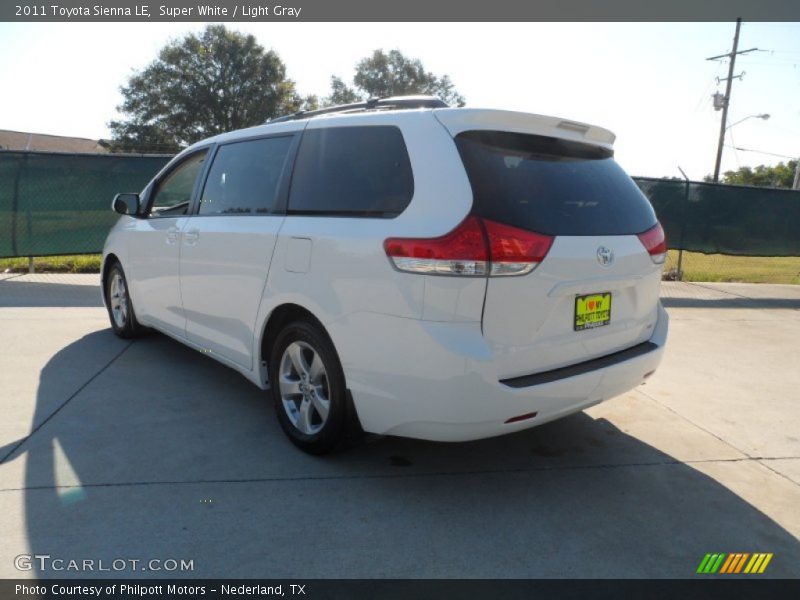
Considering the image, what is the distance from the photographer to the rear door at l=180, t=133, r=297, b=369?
355cm

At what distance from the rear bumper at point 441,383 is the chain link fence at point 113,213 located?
7.88 m

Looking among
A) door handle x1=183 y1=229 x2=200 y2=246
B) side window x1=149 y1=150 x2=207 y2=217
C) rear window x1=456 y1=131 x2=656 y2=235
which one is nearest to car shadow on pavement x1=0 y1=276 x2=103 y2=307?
side window x1=149 y1=150 x2=207 y2=217

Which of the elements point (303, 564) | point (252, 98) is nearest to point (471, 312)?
point (303, 564)

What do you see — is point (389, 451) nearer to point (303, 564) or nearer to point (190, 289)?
point (303, 564)

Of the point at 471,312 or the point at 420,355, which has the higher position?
the point at 471,312

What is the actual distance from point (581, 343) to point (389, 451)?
1.28m

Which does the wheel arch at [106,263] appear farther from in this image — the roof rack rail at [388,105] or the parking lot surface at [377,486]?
the roof rack rail at [388,105]

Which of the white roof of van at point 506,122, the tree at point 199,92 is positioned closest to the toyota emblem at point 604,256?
the white roof of van at point 506,122

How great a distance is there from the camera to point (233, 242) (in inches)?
148

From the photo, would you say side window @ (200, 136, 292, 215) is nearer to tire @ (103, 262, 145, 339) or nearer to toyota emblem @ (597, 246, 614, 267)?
tire @ (103, 262, 145, 339)

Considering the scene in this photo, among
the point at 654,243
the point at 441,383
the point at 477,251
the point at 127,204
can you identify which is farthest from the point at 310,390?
the point at 127,204

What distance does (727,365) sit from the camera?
5.50 m

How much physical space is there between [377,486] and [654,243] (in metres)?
2.02

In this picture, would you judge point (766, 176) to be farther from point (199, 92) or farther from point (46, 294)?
point (46, 294)
